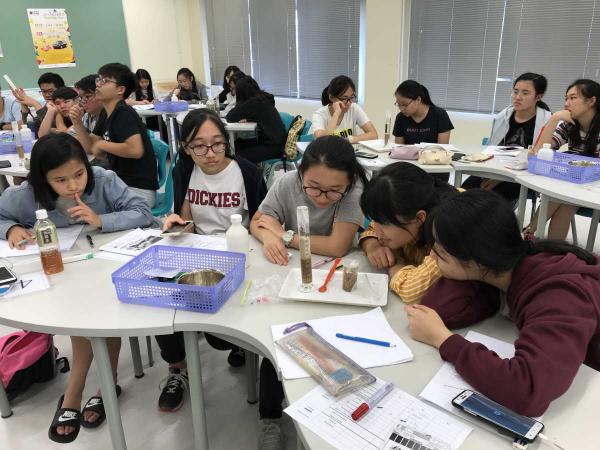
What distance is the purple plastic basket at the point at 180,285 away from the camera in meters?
1.29

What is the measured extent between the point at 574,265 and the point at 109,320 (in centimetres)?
118

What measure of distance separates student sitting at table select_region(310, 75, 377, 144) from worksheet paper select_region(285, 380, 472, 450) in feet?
9.66

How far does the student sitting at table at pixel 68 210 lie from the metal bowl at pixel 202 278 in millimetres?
607

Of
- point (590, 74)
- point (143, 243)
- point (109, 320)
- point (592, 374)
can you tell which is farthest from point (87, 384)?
point (590, 74)

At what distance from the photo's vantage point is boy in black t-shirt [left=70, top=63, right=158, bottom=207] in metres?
A: 2.70

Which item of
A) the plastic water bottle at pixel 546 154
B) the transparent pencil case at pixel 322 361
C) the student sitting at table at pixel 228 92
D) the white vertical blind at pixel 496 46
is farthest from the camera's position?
the student sitting at table at pixel 228 92

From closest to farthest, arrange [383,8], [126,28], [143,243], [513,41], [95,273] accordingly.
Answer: [95,273] < [143,243] < [513,41] < [383,8] < [126,28]

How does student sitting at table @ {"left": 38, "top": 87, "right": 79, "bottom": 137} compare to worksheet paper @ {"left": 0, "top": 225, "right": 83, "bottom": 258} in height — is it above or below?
above

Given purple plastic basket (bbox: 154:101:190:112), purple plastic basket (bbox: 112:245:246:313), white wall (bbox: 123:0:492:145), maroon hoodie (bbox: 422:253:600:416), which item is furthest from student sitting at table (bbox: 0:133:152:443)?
white wall (bbox: 123:0:492:145)

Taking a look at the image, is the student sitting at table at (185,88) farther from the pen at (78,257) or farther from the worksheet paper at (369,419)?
the worksheet paper at (369,419)

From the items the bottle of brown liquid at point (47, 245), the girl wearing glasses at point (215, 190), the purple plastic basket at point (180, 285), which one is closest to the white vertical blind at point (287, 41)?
the girl wearing glasses at point (215, 190)

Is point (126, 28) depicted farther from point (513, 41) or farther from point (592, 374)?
point (592, 374)

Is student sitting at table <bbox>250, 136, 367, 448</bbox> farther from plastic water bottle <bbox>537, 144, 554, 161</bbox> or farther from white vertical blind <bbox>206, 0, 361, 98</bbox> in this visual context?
white vertical blind <bbox>206, 0, 361, 98</bbox>

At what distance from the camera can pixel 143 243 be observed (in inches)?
69.3
